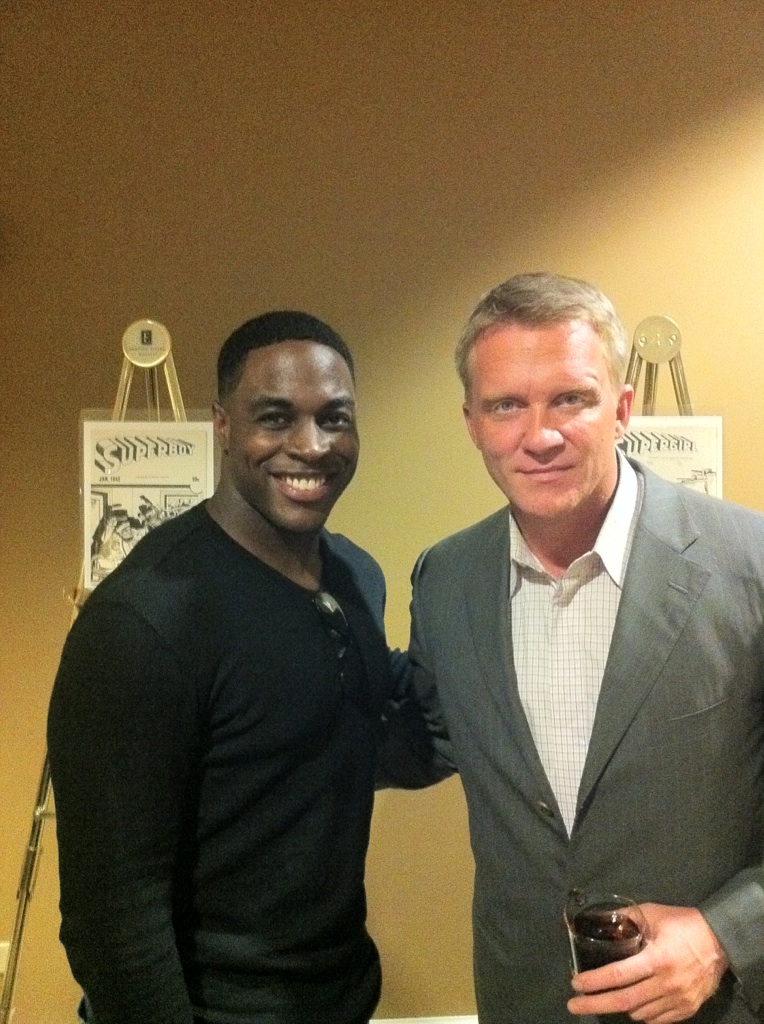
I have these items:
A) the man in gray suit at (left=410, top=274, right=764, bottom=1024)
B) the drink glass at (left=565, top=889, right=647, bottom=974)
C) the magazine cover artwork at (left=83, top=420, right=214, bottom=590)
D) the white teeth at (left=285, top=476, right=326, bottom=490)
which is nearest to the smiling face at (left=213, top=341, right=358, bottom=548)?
the white teeth at (left=285, top=476, right=326, bottom=490)

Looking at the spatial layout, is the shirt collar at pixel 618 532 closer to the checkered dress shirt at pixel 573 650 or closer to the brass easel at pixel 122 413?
the checkered dress shirt at pixel 573 650

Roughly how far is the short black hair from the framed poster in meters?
0.85

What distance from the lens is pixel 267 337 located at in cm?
121

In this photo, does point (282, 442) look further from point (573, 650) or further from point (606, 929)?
point (606, 929)

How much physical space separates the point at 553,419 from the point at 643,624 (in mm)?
332

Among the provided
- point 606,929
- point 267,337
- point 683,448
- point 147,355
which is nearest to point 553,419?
point 267,337

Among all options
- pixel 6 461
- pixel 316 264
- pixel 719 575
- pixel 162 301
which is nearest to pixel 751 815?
pixel 719 575

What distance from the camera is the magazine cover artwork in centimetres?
170

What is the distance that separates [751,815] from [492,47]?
1992 mm

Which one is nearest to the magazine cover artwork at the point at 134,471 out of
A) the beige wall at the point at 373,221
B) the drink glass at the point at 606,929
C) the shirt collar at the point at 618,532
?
the beige wall at the point at 373,221

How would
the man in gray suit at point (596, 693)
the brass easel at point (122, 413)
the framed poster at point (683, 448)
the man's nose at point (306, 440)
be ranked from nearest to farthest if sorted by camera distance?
the man in gray suit at point (596, 693) < the man's nose at point (306, 440) < the brass easel at point (122, 413) < the framed poster at point (683, 448)

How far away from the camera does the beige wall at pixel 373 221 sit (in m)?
1.97

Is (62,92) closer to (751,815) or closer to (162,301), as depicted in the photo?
(162,301)

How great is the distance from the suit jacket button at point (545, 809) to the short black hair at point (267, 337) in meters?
0.76
